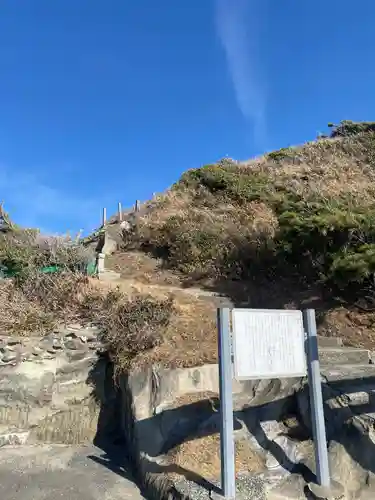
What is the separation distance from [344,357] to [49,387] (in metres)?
4.77

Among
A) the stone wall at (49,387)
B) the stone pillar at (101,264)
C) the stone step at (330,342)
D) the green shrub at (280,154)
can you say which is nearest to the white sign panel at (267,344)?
the stone step at (330,342)

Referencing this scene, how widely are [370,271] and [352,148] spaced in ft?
45.7

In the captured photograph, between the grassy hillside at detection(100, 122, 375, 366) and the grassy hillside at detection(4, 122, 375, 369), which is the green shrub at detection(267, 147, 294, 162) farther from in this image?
the grassy hillside at detection(4, 122, 375, 369)

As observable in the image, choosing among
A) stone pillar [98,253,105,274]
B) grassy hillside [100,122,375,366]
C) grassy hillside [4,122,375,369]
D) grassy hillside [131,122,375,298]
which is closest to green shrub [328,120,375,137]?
grassy hillside [131,122,375,298]

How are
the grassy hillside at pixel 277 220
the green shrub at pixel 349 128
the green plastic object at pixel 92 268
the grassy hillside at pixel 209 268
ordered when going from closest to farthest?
the grassy hillside at pixel 209 268 < the grassy hillside at pixel 277 220 < the green plastic object at pixel 92 268 < the green shrub at pixel 349 128

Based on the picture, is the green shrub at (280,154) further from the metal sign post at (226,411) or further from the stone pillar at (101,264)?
the metal sign post at (226,411)

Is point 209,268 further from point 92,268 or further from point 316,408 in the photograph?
point 316,408

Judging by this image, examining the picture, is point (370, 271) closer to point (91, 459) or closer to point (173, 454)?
point (173, 454)

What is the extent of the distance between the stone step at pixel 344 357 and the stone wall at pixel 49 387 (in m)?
3.72

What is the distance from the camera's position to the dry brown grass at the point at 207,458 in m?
4.31

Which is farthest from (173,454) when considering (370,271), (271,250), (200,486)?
(271,250)

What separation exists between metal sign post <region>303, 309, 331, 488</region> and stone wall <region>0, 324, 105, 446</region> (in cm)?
391

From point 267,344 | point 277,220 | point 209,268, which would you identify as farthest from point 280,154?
point 267,344

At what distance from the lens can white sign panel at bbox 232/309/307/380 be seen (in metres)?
3.95
